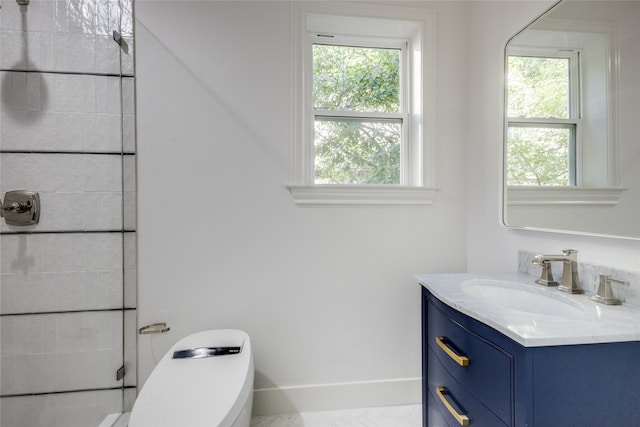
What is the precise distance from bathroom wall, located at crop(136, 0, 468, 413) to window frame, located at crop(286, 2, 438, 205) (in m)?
0.06

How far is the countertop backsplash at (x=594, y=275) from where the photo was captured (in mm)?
848

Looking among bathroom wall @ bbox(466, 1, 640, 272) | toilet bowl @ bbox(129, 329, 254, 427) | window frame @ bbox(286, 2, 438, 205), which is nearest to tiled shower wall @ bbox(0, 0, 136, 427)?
toilet bowl @ bbox(129, 329, 254, 427)

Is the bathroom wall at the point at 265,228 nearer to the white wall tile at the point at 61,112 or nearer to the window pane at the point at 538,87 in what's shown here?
the white wall tile at the point at 61,112

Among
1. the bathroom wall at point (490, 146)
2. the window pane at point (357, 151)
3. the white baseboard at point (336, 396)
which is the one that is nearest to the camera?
the bathroom wall at point (490, 146)

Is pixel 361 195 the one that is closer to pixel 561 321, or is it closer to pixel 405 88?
pixel 405 88

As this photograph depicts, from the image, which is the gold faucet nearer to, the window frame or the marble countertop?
the marble countertop

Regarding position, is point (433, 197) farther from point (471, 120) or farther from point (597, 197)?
point (597, 197)

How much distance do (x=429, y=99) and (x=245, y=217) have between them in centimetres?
122

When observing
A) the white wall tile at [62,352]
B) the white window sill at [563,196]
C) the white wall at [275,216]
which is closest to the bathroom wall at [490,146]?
the white wall at [275,216]

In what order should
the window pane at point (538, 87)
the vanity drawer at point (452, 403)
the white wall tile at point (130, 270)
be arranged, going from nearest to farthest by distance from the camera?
the vanity drawer at point (452, 403), the window pane at point (538, 87), the white wall tile at point (130, 270)

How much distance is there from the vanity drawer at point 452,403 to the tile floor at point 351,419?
12.9 inches

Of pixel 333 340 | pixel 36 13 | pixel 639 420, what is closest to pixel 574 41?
pixel 639 420

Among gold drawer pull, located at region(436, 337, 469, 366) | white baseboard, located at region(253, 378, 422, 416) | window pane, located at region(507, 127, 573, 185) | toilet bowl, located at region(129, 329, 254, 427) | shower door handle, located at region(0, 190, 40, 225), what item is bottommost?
white baseboard, located at region(253, 378, 422, 416)

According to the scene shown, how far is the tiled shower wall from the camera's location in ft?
3.61
